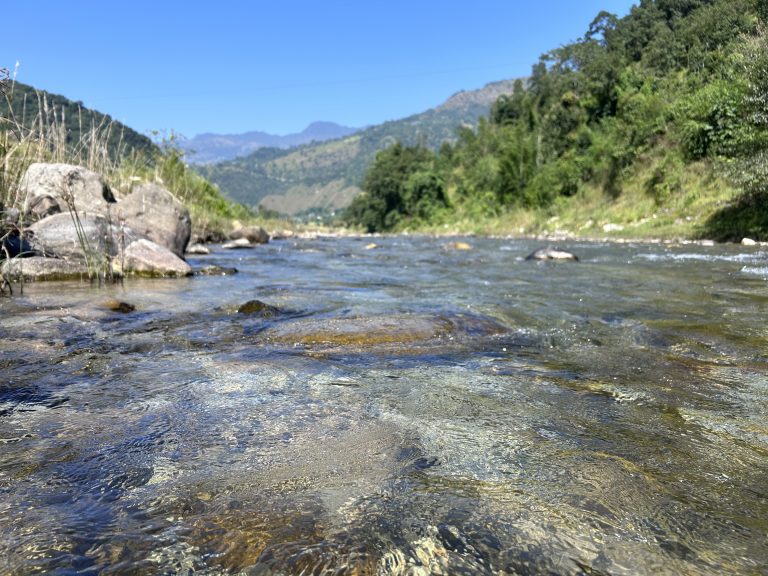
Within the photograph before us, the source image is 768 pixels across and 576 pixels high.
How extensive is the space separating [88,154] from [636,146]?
75.9 ft

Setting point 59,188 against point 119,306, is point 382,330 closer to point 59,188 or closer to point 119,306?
point 119,306

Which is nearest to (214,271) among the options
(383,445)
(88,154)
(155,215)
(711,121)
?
(155,215)

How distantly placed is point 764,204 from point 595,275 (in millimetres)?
9519

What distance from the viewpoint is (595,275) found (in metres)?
8.76

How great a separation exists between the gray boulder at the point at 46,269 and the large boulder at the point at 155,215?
2884mm

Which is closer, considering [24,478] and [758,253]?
[24,478]

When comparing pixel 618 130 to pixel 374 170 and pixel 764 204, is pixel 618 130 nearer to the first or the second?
pixel 764 204

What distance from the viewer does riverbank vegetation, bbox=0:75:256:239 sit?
295 inches

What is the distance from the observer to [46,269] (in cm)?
753

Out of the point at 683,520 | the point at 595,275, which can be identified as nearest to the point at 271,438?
the point at 683,520

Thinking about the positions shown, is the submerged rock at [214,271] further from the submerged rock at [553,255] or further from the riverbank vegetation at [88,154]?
the submerged rock at [553,255]

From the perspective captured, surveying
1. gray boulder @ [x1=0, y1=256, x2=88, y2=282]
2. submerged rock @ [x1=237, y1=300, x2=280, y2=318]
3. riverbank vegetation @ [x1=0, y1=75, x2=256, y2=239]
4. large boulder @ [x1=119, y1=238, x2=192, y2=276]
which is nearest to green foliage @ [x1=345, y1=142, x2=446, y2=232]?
riverbank vegetation @ [x1=0, y1=75, x2=256, y2=239]

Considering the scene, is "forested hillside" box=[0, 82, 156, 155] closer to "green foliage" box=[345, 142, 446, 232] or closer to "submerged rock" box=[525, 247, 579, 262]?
"submerged rock" box=[525, 247, 579, 262]

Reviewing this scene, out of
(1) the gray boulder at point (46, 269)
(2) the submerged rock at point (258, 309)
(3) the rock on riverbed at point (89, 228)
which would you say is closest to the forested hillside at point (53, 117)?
(3) the rock on riverbed at point (89, 228)
